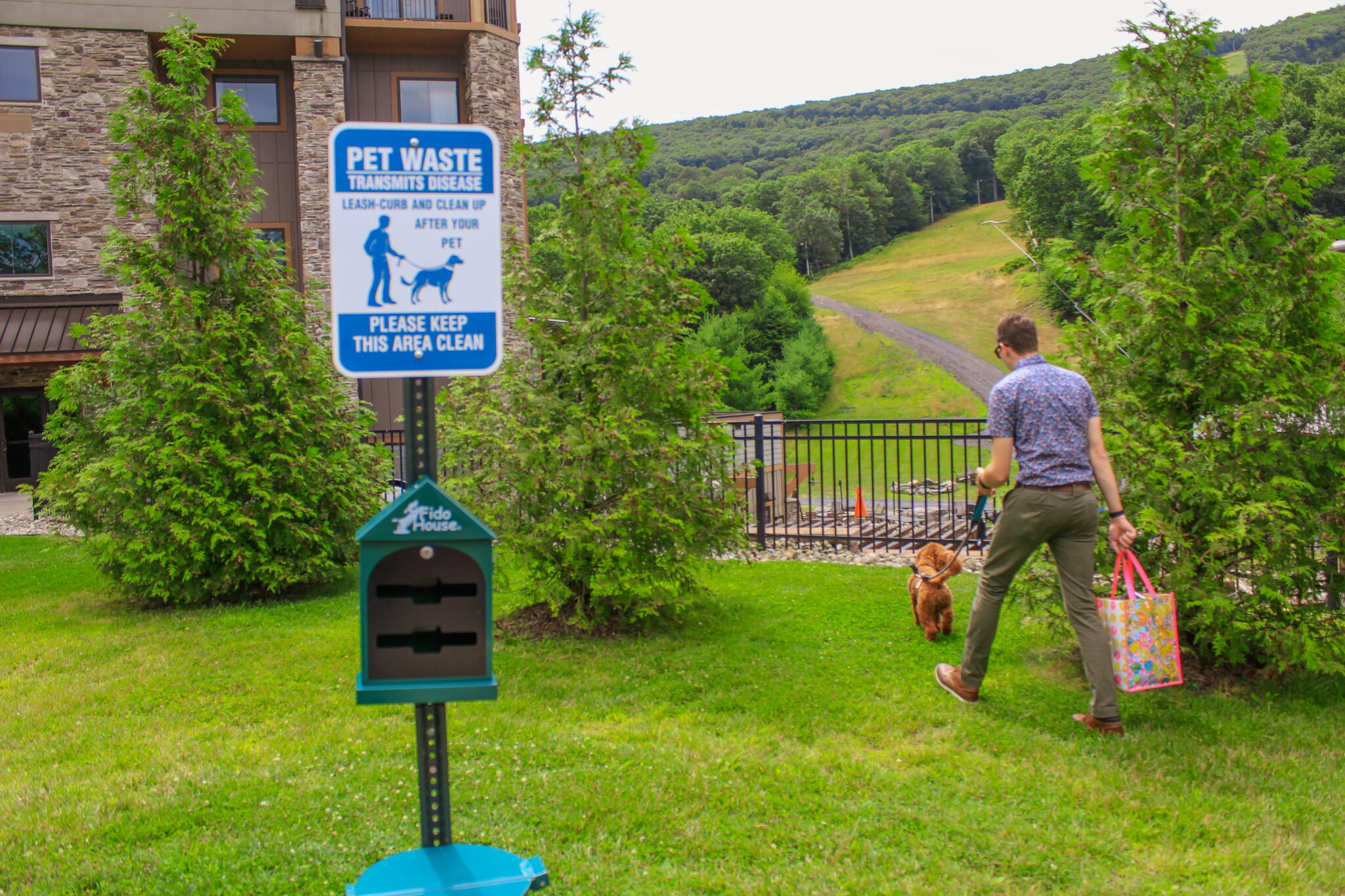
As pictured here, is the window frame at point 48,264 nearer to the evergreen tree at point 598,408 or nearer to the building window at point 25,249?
the building window at point 25,249

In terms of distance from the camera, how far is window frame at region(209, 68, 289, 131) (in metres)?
23.2

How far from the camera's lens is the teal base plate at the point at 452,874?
9.21 feet

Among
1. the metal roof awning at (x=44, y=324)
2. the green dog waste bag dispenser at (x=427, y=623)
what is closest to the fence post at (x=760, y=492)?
the green dog waste bag dispenser at (x=427, y=623)

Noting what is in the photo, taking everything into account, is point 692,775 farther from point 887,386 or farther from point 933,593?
point 887,386

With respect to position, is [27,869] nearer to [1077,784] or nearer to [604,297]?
[1077,784]

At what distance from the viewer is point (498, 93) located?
927 inches

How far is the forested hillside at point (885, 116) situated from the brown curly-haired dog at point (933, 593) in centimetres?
9822

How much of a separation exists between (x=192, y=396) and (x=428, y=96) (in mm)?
18423

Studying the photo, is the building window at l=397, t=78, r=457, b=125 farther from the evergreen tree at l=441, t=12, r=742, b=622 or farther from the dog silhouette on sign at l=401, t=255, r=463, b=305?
the dog silhouette on sign at l=401, t=255, r=463, b=305

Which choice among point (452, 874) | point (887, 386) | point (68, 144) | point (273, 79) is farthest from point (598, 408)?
point (887, 386)

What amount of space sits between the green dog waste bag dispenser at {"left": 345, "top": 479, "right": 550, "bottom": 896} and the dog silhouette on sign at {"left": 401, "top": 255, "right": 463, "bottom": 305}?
572 mm

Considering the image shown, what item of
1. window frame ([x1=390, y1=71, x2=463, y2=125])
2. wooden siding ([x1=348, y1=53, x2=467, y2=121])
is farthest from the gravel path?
wooden siding ([x1=348, y1=53, x2=467, y2=121])

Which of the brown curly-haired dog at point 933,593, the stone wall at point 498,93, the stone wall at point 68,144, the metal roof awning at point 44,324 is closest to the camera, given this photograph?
the brown curly-haired dog at point 933,593

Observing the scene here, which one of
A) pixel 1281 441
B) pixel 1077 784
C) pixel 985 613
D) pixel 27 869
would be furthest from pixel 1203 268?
pixel 27 869
